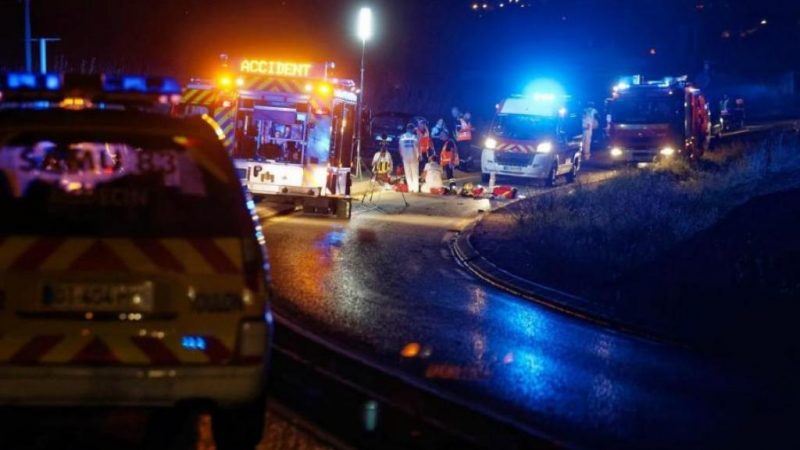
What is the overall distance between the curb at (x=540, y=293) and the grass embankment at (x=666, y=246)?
117mm

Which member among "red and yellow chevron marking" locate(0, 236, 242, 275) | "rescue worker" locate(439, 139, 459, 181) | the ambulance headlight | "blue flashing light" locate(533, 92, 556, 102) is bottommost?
"rescue worker" locate(439, 139, 459, 181)

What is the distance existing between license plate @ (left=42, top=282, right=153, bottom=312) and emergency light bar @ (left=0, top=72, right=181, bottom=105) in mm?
1118

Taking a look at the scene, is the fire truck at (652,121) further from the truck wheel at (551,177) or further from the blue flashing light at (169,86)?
the blue flashing light at (169,86)

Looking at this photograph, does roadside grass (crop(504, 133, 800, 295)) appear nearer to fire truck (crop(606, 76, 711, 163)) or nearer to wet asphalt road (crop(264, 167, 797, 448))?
wet asphalt road (crop(264, 167, 797, 448))

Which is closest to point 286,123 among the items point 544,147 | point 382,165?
point 382,165

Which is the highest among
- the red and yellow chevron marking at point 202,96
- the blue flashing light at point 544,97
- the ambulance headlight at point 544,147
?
the blue flashing light at point 544,97

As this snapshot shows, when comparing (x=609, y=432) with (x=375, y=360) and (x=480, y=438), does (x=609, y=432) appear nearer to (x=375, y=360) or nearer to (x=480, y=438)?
(x=480, y=438)

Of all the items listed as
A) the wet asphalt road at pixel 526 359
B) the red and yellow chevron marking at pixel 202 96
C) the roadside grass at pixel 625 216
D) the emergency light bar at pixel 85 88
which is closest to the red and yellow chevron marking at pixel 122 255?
the emergency light bar at pixel 85 88

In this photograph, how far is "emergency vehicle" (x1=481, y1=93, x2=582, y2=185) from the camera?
84.6ft

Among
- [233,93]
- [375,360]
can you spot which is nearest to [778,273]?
[375,360]

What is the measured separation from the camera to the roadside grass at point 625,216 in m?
13.0

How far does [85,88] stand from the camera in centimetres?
558

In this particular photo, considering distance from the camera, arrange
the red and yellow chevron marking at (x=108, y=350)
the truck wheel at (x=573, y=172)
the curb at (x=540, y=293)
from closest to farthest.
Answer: the red and yellow chevron marking at (x=108, y=350), the curb at (x=540, y=293), the truck wheel at (x=573, y=172)

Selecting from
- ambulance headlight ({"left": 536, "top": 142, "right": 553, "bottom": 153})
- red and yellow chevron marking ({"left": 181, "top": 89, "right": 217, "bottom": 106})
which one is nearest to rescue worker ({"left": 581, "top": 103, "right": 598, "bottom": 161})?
ambulance headlight ({"left": 536, "top": 142, "right": 553, "bottom": 153})
